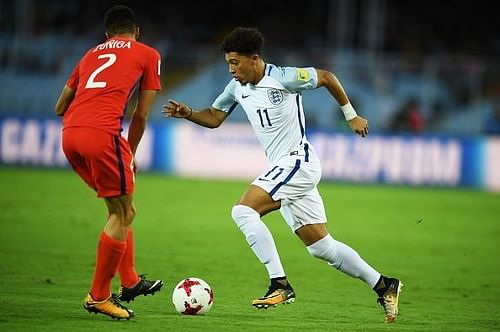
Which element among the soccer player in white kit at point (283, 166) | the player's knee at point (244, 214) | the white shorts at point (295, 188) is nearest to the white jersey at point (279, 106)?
the soccer player in white kit at point (283, 166)

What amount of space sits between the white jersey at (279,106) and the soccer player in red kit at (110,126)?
1085 millimetres

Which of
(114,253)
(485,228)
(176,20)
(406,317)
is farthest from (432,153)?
(114,253)

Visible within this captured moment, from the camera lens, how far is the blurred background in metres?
25.7

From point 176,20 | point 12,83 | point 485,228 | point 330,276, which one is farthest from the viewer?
point 176,20

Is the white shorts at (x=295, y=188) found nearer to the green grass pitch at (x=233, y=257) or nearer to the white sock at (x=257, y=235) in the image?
the white sock at (x=257, y=235)

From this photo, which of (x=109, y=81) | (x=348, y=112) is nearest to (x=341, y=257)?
(x=348, y=112)

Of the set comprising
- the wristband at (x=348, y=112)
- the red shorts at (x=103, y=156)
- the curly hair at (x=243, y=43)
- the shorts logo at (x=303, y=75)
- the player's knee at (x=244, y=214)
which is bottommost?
the player's knee at (x=244, y=214)

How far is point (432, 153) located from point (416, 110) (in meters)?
1.95

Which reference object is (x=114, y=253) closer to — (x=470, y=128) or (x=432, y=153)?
(x=432, y=153)

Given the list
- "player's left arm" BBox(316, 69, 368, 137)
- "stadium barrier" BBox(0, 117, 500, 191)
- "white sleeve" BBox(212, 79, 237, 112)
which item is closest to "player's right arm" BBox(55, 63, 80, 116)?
"white sleeve" BBox(212, 79, 237, 112)

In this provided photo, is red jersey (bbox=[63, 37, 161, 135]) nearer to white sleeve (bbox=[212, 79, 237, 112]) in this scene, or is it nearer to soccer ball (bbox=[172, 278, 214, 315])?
white sleeve (bbox=[212, 79, 237, 112])

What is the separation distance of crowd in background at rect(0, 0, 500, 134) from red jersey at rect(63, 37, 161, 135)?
58.5ft

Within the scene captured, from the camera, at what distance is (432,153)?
25688 mm

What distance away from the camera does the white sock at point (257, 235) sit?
8.43 metres
